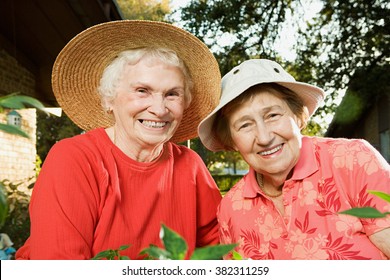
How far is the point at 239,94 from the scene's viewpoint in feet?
5.73

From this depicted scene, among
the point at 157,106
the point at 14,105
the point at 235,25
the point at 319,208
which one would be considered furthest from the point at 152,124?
the point at 235,25

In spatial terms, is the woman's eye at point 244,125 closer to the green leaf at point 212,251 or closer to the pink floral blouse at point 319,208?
the pink floral blouse at point 319,208

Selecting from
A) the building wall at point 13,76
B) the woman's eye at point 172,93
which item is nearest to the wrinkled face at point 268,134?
the woman's eye at point 172,93

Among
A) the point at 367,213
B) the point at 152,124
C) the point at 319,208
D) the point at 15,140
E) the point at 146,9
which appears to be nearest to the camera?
the point at 367,213

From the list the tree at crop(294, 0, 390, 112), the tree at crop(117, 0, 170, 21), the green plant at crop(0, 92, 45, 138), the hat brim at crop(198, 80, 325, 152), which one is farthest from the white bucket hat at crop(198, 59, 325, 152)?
the tree at crop(117, 0, 170, 21)

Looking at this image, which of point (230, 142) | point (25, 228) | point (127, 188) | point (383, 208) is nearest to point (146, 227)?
point (127, 188)

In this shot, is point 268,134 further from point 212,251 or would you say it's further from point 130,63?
point 212,251

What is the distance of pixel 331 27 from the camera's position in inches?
512

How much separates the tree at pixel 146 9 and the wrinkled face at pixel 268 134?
12.9 m

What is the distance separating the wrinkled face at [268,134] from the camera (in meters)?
1.74

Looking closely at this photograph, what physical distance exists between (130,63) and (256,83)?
49 centimetres

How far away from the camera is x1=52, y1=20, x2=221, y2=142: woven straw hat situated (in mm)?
1968
